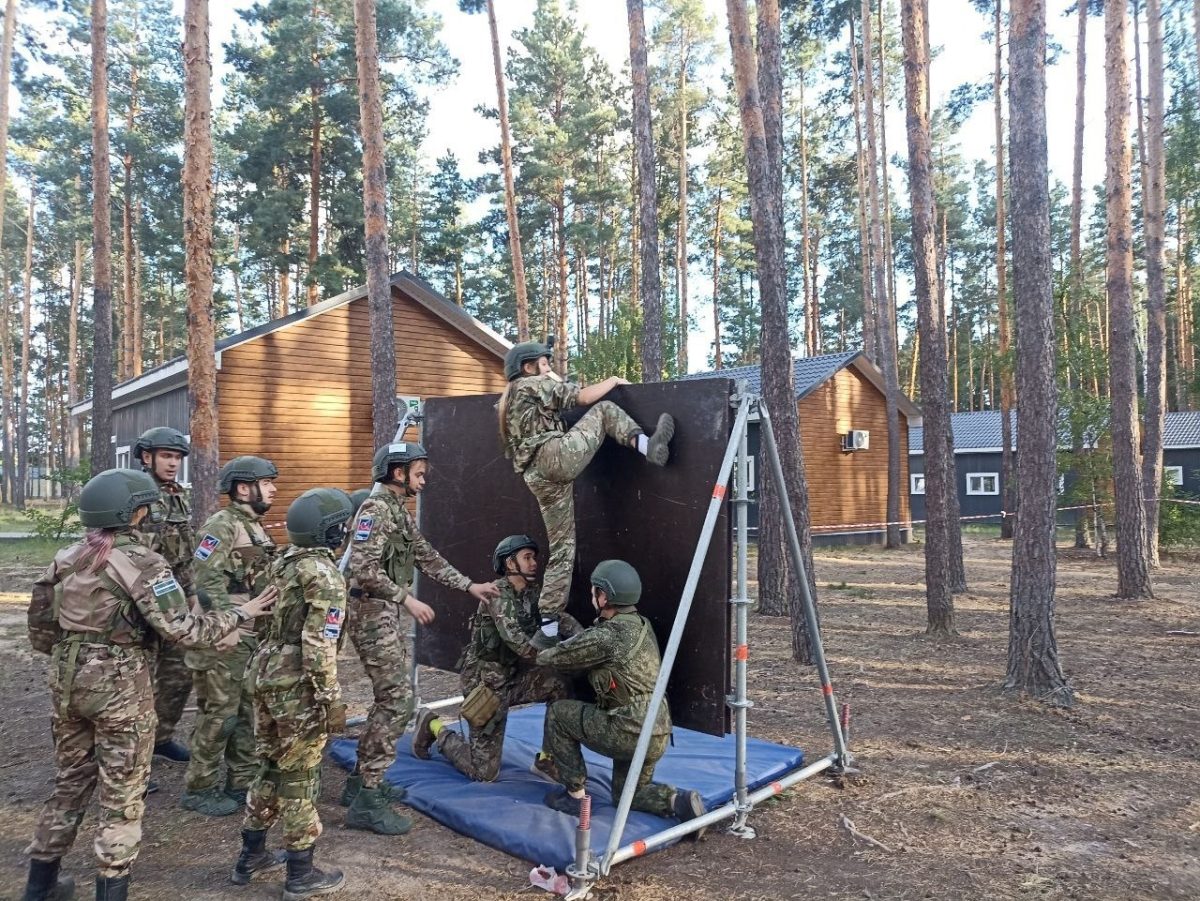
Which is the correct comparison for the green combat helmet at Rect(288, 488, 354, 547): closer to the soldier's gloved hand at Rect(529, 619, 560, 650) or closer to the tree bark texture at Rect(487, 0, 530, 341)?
the soldier's gloved hand at Rect(529, 619, 560, 650)

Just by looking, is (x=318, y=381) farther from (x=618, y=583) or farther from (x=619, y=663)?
(x=619, y=663)

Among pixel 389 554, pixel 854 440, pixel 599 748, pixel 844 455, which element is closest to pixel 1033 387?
pixel 599 748

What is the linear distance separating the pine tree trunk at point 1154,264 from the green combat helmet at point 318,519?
55.1 feet

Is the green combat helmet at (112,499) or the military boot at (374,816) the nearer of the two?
the green combat helmet at (112,499)

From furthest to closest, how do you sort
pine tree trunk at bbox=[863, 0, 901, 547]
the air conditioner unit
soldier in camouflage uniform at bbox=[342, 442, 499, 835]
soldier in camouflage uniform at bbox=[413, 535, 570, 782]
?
1. the air conditioner unit
2. pine tree trunk at bbox=[863, 0, 901, 547]
3. soldier in camouflage uniform at bbox=[413, 535, 570, 782]
4. soldier in camouflage uniform at bbox=[342, 442, 499, 835]

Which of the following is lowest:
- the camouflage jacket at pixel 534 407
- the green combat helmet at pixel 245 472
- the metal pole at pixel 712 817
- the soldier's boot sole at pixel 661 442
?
the metal pole at pixel 712 817

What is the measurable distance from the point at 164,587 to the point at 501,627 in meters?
2.13

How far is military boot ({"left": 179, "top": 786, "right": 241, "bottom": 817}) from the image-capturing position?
534 cm

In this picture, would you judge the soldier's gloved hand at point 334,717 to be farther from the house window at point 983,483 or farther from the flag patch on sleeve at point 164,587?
the house window at point 983,483

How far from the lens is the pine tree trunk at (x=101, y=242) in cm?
1631

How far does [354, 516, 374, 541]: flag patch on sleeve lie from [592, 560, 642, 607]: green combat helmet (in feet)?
5.26

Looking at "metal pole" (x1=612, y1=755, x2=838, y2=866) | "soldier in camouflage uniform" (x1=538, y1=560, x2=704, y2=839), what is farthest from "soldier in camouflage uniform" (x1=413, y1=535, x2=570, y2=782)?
"metal pole" (x1=612, y1=755, x2=838, y2=866)

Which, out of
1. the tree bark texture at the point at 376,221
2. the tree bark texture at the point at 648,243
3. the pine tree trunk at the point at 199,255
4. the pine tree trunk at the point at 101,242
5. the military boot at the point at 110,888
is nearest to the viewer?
the military boot at the point at 110,888

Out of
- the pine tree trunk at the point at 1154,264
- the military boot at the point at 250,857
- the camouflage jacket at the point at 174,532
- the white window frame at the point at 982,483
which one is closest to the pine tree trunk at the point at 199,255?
the camouflage jacket at the point at 174,532
